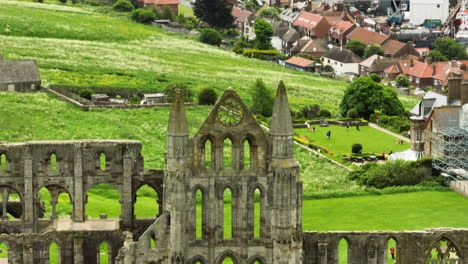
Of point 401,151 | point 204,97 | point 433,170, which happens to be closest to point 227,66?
point 204,97

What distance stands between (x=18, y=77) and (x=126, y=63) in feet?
120

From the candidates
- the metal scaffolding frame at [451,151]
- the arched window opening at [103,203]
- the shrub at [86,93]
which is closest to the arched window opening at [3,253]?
the arched window opening at [103,203]

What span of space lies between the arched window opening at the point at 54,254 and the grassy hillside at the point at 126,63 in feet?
220

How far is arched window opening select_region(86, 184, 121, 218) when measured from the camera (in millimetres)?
87300

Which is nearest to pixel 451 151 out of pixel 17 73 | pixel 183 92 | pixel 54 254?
pixel 183 92

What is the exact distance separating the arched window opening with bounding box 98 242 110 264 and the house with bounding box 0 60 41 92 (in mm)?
57221

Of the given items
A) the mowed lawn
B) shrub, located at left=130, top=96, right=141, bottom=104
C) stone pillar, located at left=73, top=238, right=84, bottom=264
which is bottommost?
the mowed lawn

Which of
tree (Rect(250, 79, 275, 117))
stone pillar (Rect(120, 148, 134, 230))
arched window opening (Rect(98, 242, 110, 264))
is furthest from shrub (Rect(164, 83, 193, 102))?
stone pillar (Rect(120, 148, 134, 230))

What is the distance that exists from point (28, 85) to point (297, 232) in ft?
247

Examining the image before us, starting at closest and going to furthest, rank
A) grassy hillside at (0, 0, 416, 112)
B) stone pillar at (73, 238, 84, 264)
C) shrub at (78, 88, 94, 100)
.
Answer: stone pillar at (73, 238, 84, 264), shrub at (78, 88, 94, 100), grassy hillside at (0, 0, 416, 112)

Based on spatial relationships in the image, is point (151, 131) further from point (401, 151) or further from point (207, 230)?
point (207, 230)

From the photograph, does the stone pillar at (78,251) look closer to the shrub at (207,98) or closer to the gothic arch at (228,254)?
the gothic arch at (228,254)

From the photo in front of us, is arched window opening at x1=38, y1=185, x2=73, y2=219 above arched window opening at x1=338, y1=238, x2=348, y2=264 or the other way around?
above

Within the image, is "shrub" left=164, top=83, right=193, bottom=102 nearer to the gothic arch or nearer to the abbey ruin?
the abbey ruin
